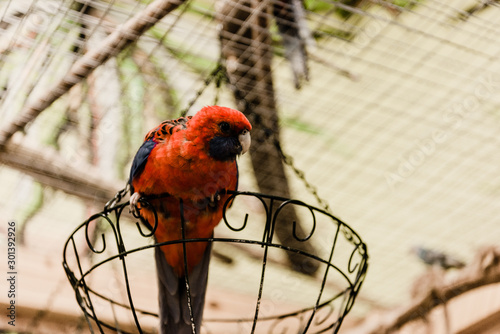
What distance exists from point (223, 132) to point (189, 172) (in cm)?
9

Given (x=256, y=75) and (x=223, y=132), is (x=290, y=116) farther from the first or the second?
(x=223, y=132)

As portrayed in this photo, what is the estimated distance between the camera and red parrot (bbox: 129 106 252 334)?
0.79 metres

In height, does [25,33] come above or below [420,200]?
above

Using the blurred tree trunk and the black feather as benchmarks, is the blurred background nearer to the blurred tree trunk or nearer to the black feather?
the blurred tree trunk

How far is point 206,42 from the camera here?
122cm

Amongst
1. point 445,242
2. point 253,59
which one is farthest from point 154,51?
point 445,242

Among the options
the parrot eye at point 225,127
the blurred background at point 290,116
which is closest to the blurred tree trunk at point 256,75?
the blurred background at point 290,116

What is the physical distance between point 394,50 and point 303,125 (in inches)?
14.6

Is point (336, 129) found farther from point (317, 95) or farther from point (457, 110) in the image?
point (457, 110)

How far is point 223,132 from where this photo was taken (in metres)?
0.79

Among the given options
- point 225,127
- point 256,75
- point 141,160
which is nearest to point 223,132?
point 225,127

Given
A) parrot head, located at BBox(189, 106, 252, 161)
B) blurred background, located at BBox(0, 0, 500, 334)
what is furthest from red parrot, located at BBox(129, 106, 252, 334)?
blurred background, located at BBox(0, 0, 500, 334)

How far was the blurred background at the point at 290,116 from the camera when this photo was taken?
1.07 meters

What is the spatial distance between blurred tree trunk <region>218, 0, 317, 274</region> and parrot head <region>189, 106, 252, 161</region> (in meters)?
0.10
